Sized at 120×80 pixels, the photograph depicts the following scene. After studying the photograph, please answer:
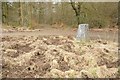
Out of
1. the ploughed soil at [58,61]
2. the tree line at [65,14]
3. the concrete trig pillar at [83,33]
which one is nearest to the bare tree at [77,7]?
the tree line at [65,14]

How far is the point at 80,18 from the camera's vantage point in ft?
45.2

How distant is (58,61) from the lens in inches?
198

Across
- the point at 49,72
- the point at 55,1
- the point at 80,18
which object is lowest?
the point at 49,72

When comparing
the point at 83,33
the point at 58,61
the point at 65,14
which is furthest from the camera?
the point at 65,14

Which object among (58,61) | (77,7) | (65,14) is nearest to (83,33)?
(58,61)

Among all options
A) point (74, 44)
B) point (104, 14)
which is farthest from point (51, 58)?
point (104, 14)

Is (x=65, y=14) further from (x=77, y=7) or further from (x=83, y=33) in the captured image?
(x=83, y=33)

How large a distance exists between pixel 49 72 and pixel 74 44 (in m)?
2.29

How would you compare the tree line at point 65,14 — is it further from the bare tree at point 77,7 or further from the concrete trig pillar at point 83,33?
the concrete trig pillar at point 83,33

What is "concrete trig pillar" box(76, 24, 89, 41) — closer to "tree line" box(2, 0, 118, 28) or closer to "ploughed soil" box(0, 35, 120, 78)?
"ploughed soil" box(0, 35, 120, 78)

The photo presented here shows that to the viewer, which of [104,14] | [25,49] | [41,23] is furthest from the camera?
[41,23]

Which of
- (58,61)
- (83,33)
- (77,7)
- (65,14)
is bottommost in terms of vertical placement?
(58,61)

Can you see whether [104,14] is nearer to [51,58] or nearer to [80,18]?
[80,18]

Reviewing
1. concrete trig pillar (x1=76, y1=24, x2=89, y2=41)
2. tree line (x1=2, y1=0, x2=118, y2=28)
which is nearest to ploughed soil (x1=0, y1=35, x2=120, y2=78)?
concrete trig pillar (x1=76, y1=24, x2=89, y2=41)
